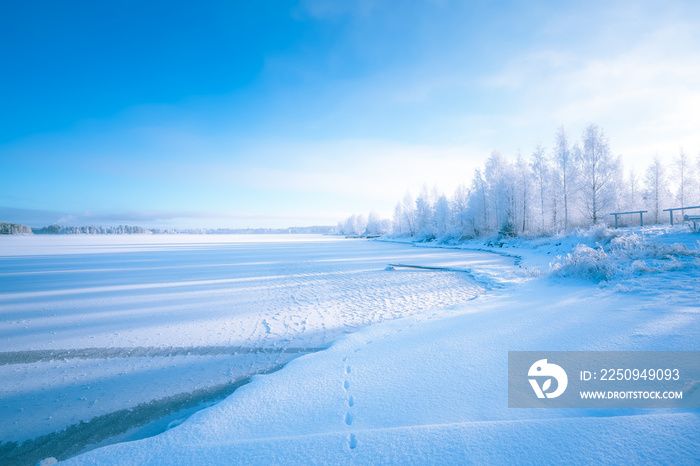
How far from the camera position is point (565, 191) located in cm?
2634

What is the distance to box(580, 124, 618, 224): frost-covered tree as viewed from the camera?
2355 centimetres

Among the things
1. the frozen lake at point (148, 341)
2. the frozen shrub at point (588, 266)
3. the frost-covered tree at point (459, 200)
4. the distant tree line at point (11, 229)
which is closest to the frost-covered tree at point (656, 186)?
the frost-covered tree at point (459, 200)

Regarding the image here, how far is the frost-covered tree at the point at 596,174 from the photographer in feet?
77.3

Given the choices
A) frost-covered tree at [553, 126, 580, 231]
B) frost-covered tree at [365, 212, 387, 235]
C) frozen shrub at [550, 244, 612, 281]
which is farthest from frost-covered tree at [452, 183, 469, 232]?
frost-covered tree at [365, 212, 387, 235]

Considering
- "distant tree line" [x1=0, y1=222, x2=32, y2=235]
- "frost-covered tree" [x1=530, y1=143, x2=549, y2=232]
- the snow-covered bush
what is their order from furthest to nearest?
1. "distant tree line" [x1=0, y1=222, x2=32, y2=235]
2. "frost-covered tree" [x1=530, y1=143, x2=549, y2=232]
3. the snow-covered bush

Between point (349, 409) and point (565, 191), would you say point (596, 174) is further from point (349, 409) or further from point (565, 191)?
point (349, 409)

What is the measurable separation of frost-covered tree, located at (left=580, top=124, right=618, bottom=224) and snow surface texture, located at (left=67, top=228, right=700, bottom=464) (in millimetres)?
24443

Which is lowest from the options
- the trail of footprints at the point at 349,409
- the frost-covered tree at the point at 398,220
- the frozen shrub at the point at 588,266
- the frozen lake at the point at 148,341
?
the frozen lake at the point at 148,341

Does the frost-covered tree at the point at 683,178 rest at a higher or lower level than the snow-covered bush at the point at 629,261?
higher

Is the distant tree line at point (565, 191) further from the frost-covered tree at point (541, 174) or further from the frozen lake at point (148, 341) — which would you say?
the frozen lake at point (148, 341)

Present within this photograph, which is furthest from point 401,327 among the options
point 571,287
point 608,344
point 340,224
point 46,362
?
point 340,224

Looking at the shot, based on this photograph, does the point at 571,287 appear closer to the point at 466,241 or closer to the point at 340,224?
the point at 466,241

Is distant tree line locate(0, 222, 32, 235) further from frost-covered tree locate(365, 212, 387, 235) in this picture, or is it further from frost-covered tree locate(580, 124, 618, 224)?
frost-covered tree locate(580, 124, 618, 224)

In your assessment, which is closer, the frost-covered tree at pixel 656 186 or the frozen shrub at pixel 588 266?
the frozen shrub at pixel 588 266
